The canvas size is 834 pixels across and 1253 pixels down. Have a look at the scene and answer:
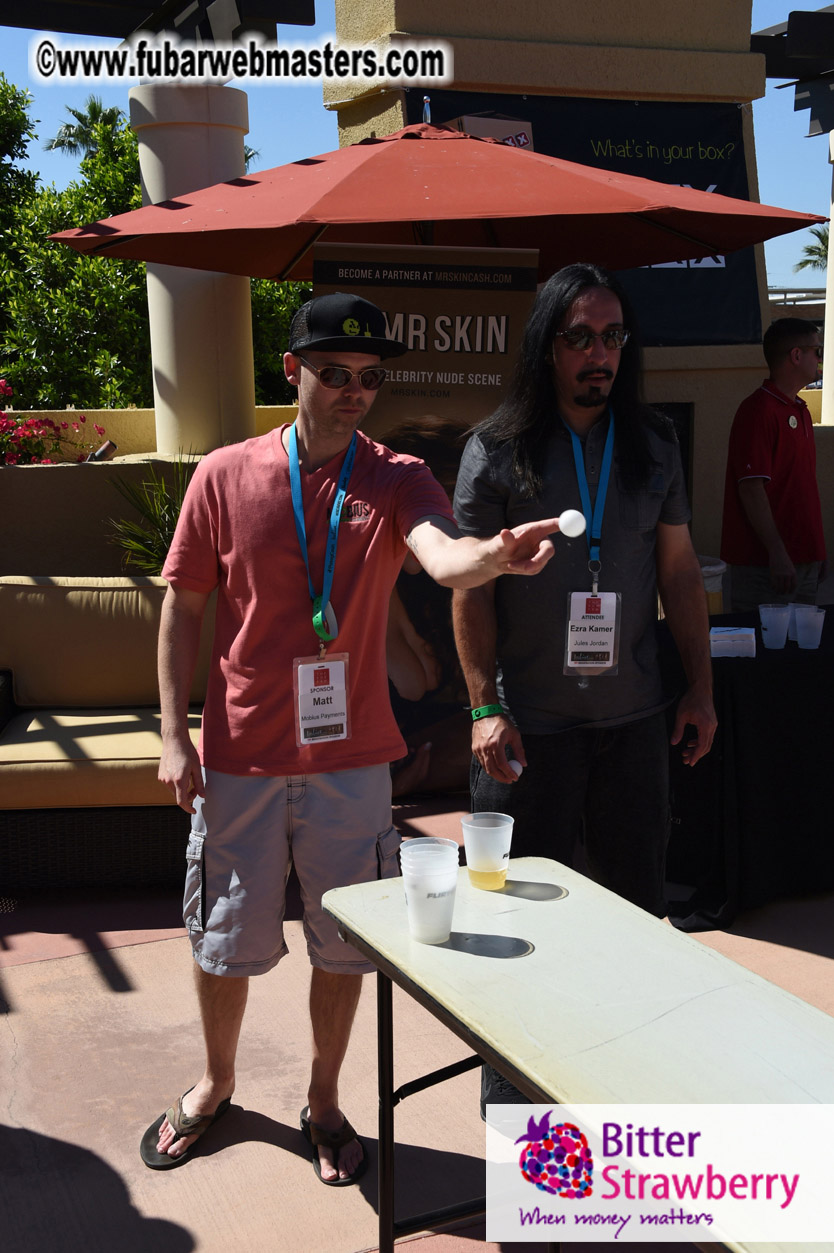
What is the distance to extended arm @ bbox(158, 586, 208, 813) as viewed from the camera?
2434mm

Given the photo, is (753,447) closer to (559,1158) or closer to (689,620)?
(689,620)

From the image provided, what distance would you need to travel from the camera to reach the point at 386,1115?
208cm

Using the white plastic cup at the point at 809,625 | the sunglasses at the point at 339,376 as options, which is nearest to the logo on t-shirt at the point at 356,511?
the sunglasses at the point at 339,376

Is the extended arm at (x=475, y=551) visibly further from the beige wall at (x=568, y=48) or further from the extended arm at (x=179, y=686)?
the beige wall at (x=568, y=48)

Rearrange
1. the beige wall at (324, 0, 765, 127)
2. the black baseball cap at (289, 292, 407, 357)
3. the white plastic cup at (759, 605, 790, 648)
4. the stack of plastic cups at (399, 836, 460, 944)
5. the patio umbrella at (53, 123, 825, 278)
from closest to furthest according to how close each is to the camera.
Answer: the stack of plastic cups at (399, 836, 460, 944) < the black baseball cap at (289, 292, 407, 357) < the patio umbrella at (53, 123, 825, 278) < the white plastic cup at (759, 605, 790, 648) < the beige wall at (324, 0, 765, 127)

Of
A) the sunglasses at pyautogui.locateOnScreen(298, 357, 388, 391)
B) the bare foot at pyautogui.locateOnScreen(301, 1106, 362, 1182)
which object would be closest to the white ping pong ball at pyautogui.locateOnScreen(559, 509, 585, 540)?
the sunglasses at pyautogui.locateOnScreen(298, 357, 388, 391)

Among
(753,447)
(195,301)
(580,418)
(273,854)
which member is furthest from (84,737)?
(195,301)

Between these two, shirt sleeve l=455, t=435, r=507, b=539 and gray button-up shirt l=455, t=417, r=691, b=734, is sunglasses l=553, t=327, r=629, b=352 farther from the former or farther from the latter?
shirt sleeve l=455, t=435, r=507, b=539

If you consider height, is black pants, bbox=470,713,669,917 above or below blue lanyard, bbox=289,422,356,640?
below

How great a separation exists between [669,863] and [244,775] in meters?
2.19

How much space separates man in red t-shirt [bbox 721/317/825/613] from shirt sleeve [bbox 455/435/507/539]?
2657mm

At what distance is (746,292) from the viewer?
7531 millimetres

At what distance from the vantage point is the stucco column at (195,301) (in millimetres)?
6852

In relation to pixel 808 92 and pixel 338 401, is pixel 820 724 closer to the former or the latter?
pixel 338 401
